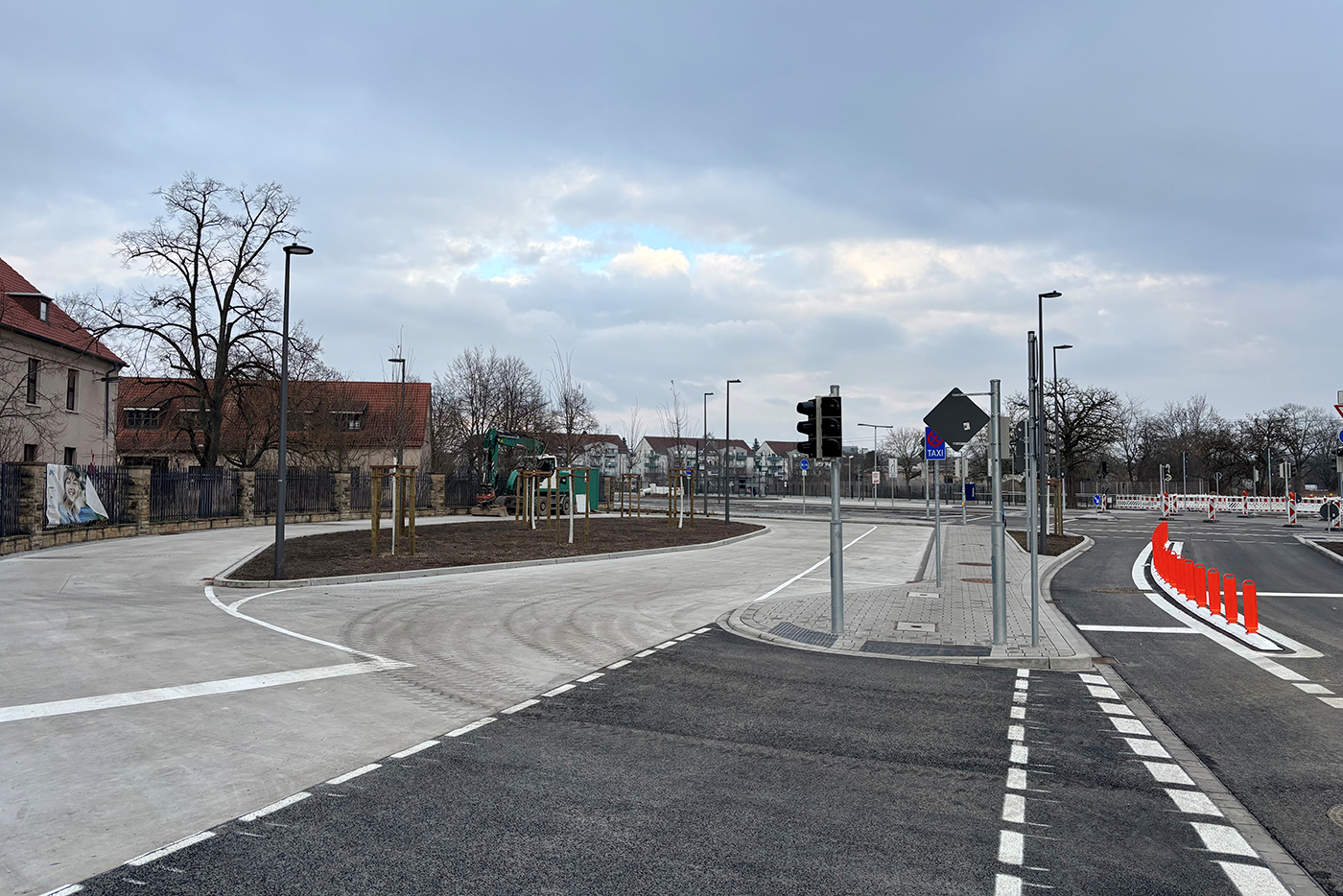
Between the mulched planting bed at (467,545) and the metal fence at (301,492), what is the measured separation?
7137 mm

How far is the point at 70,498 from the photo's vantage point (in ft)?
84.8

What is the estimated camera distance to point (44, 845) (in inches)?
177

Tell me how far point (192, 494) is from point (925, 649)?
101ft

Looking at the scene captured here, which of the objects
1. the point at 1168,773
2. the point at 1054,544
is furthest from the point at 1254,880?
the point at 1054,544

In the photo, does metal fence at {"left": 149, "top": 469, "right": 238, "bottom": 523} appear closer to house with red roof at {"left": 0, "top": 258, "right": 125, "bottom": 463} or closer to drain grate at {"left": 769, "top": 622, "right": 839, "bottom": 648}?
house with red roof at {"left": 0, "top": 258, "right": 125, "bottom": 463}

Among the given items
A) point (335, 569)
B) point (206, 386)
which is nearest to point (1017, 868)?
point (335, 569)

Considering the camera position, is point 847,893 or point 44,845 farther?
point 44,845

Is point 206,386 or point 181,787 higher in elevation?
point 206,386

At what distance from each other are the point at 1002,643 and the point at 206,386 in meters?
40.0

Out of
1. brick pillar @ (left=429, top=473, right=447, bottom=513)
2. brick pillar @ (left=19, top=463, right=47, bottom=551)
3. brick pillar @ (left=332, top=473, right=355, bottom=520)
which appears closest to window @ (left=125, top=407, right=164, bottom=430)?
brick pillar @ (left=429, top=473, right=447, bottom=513)

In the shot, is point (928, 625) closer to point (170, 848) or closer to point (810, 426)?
point (810, 426)

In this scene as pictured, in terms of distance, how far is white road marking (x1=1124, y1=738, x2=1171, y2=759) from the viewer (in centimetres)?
620

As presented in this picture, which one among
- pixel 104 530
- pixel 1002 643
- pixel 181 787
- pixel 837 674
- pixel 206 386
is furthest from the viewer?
pixel 206 386

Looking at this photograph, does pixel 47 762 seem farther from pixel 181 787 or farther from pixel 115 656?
pixel 115 656
